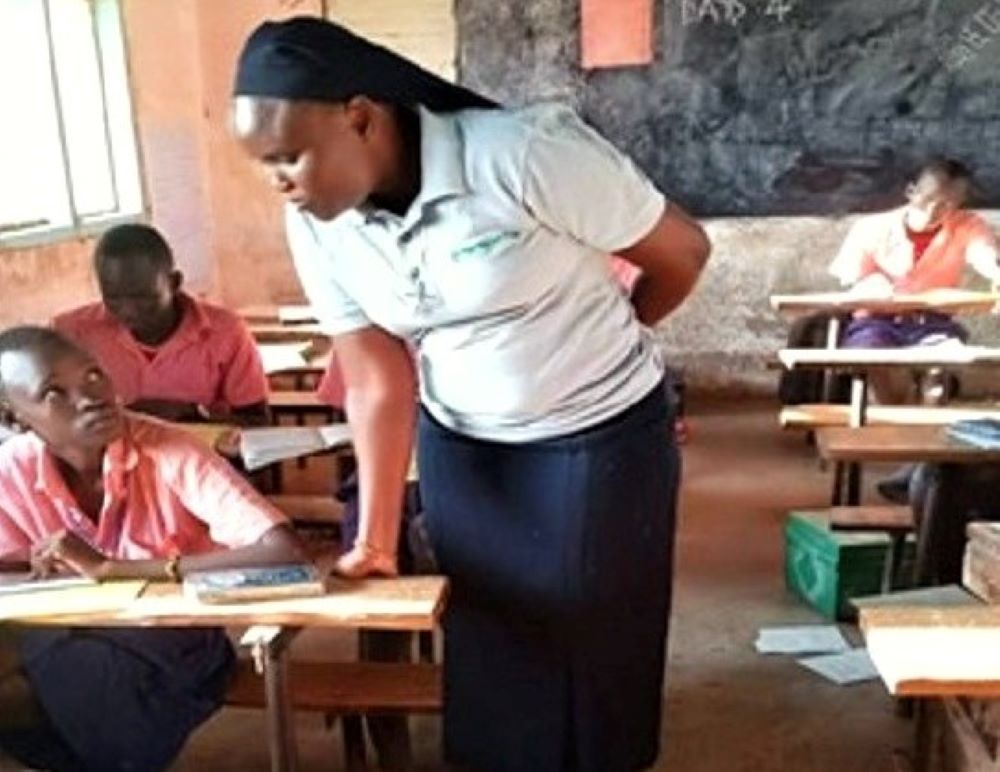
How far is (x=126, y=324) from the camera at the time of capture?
3.45 meters

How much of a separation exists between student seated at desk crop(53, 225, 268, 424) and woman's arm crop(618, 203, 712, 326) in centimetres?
185

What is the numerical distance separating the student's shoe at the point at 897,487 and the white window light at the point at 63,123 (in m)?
3.23

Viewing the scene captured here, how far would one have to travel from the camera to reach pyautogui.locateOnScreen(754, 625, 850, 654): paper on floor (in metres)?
3.41

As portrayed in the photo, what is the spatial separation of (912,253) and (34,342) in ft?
13.0

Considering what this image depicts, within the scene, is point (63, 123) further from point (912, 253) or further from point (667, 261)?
point (667, 261)

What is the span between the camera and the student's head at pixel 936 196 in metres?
5.25

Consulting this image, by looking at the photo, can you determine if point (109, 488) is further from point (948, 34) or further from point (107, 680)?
point (948, 34)

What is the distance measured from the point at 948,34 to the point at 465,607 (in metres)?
4.96

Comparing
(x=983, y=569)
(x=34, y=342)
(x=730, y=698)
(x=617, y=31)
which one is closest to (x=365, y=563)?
(x=34, y=342)

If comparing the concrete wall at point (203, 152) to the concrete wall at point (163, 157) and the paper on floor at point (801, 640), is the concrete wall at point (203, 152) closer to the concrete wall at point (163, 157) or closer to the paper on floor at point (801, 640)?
the concrete wall at point (163, 157)

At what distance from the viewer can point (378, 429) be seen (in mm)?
1897

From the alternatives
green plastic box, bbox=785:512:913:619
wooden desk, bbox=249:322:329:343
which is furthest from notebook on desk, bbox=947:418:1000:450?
wooden desk, bbox=249:322:329:343

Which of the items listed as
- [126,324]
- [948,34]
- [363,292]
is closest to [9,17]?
[126,324]

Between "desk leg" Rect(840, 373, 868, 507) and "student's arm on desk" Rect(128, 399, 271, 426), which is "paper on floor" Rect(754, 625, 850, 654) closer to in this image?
"desk leg" Rect(840, 373, 868, 507)
